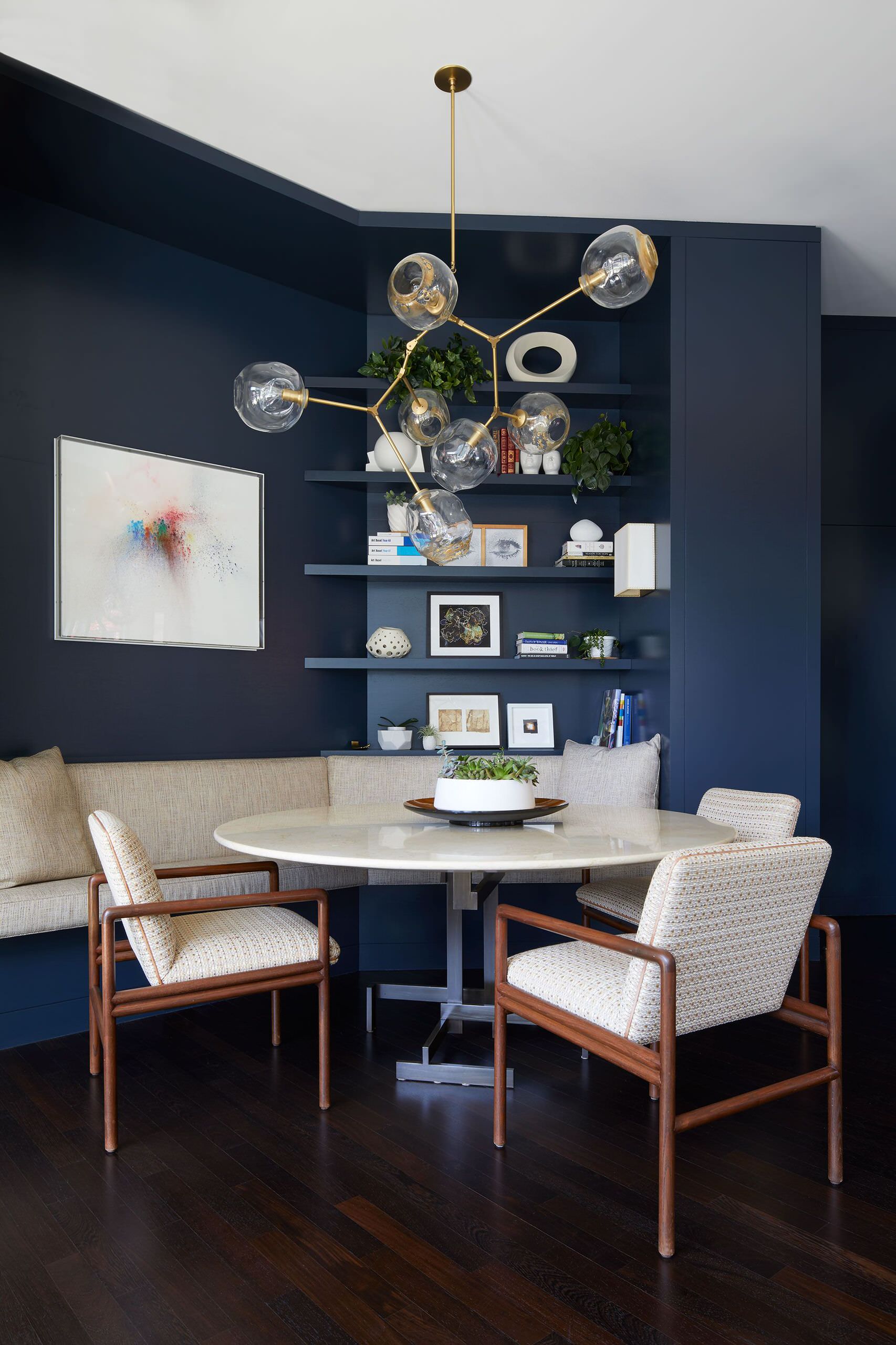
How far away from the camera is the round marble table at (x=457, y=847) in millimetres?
2113

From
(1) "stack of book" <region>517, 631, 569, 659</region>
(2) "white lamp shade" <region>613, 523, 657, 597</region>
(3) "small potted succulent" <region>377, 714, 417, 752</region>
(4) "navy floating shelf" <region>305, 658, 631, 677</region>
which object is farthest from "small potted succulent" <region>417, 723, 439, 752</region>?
(2) "white lamp shade" <region>613, 523, 657, 597</region>

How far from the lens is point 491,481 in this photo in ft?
13.7

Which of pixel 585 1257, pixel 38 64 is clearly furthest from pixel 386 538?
pixel 585 1257

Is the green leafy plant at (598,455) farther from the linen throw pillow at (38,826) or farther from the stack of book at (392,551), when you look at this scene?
the linen throw pillow at (38,826)

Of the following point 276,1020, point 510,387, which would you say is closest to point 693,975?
point 276,1020

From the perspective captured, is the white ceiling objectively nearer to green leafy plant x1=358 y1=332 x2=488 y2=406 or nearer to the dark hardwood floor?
green leafy plant x1=358 y1=332 x2=488 y2=406

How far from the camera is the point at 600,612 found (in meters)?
4.67

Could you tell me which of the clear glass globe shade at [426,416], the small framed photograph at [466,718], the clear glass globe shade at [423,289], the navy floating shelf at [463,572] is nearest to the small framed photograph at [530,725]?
the small framed photograph at [466,718]

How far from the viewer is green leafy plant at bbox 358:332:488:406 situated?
3725 millimetres

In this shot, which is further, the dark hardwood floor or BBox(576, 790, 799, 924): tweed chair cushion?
BBox(576, 790, 799, 924): tweed chair cushion

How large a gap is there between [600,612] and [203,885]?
2.43 m

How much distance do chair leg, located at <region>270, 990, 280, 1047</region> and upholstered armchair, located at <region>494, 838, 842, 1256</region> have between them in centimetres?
107

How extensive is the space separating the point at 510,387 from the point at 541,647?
4.02ft

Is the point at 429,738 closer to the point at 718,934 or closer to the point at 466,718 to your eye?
the point at 466,718
